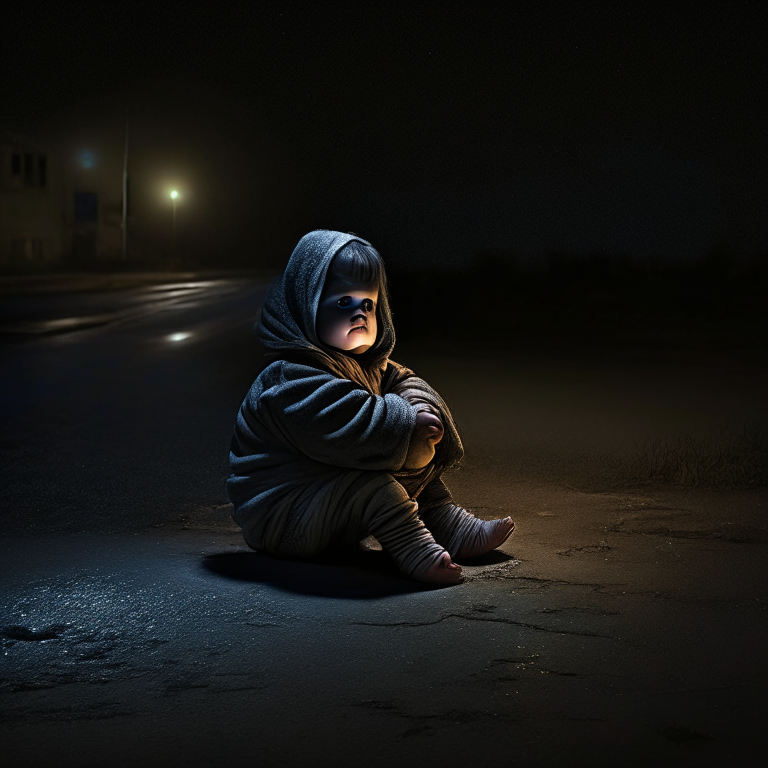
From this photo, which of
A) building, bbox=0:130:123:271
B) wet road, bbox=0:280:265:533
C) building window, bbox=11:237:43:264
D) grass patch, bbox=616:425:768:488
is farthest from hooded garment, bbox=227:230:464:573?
building window, bbox=11:237:43:264

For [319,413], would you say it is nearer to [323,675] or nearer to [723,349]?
[323,675]

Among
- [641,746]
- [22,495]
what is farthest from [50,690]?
[22,495]

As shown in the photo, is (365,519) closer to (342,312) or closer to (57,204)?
(342,312)

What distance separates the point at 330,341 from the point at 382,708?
190cm

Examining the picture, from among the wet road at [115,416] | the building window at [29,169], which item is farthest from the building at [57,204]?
the wet road at [115,416]

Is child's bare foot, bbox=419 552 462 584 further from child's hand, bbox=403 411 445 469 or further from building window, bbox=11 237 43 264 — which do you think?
building window, bbox=11 237 43 264

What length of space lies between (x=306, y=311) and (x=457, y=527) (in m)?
1.14

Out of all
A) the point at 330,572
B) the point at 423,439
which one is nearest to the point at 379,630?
the point at 330,572

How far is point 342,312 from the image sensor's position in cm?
460

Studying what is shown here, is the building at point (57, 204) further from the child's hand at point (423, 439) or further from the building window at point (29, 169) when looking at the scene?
the child's hand at point (423, 439)

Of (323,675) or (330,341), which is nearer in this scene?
(323,675)

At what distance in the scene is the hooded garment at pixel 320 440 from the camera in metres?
4.41

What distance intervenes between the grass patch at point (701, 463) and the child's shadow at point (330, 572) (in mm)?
2162

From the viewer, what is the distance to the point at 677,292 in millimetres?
29656
